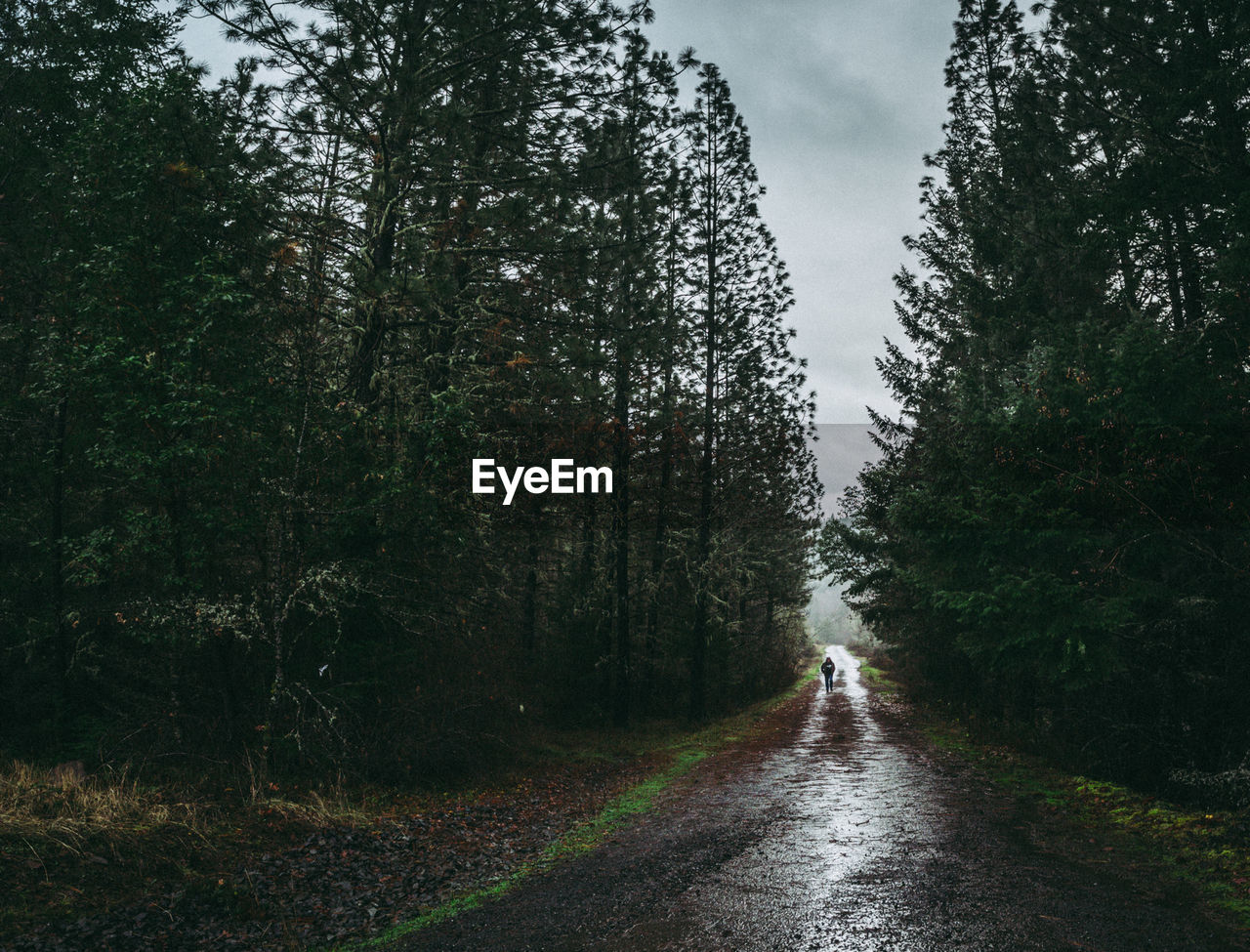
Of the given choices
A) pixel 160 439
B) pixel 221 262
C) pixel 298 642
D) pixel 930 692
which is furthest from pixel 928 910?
pixel 930 692

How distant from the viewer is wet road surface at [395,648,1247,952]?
5.17 metres

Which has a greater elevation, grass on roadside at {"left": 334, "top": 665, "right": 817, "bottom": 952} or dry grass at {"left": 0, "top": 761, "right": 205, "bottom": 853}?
dry grass at {"left": 0, "top": 761, "right": 205, "bottom": 853}

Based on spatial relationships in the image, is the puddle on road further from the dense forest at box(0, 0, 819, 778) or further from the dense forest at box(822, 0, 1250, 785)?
the dense forest at box(0, 0, 819, 778)

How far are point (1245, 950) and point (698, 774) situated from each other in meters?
8.72

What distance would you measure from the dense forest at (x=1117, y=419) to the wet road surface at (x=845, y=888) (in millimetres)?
2878

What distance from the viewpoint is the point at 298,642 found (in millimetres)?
9953

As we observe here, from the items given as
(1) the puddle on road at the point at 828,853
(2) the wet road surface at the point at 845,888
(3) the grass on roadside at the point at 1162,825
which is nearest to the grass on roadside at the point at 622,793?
(2) the wet road surface at the point at 845,888

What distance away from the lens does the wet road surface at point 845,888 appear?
5.17 m

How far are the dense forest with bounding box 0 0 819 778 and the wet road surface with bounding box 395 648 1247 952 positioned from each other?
14.4ft

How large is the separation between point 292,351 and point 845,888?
31.1 ft

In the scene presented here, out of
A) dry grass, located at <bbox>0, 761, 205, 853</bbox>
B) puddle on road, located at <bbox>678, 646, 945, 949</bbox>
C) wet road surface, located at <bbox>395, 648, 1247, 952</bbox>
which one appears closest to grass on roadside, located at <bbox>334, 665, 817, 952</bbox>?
wet road surface, located at <bbox>395, 648, 1247, 952</bbox>

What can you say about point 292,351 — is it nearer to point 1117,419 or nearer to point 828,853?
point 828,853

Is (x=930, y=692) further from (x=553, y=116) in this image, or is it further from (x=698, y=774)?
(x=553, y=116)

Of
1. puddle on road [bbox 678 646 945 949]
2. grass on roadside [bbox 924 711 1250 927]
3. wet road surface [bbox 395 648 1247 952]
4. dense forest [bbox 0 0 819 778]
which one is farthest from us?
dense forest [bbox 0 0 819 778]
